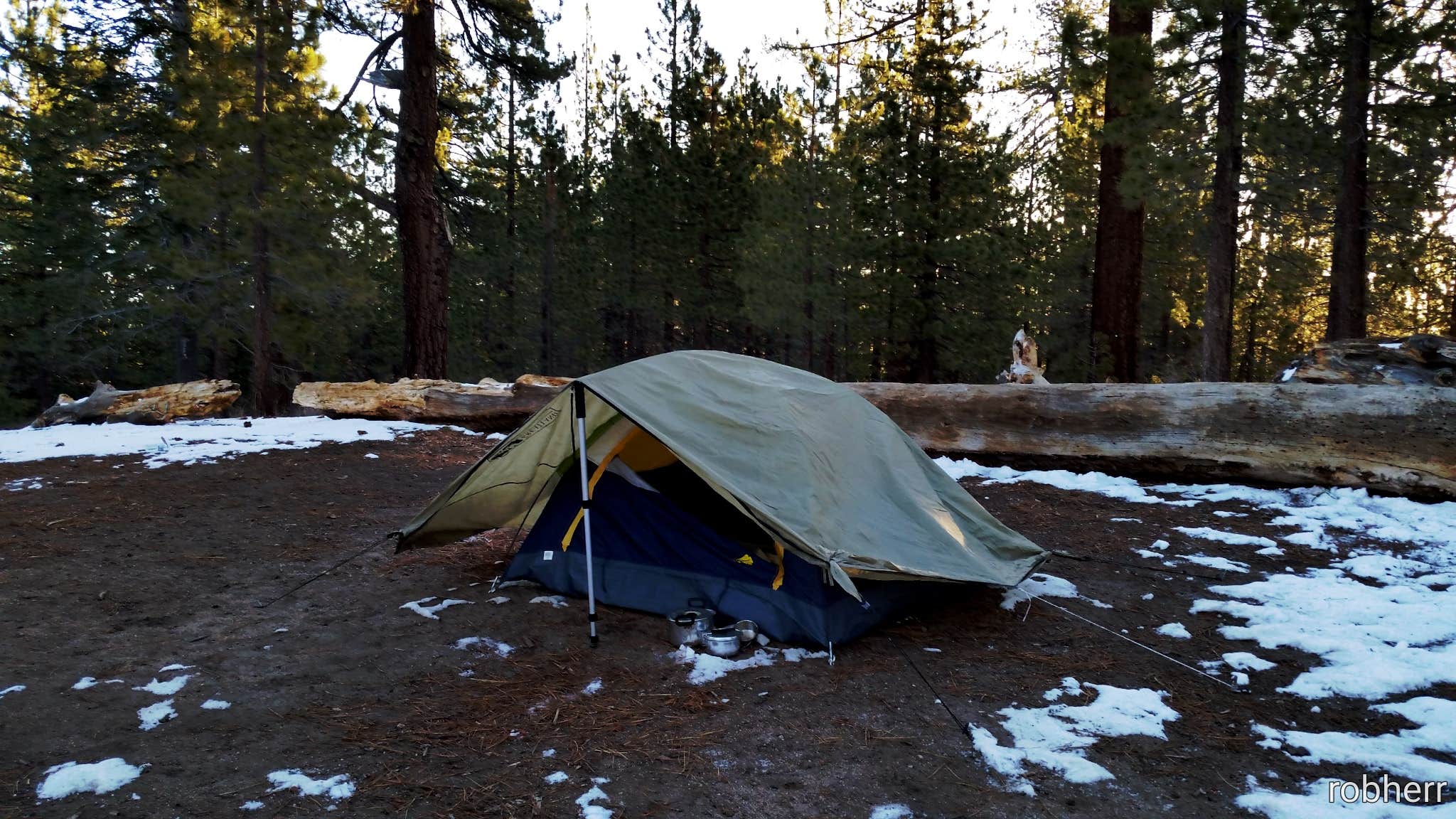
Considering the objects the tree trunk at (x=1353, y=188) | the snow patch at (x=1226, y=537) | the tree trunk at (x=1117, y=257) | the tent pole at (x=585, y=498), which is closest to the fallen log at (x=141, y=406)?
the tent pole at (x=585, y=498)

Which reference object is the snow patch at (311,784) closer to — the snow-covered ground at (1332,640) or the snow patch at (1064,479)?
the snow-covered ground at (1332,640)

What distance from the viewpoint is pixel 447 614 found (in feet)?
14.1

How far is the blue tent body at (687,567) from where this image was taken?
388 cm

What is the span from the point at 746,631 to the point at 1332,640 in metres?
2.76

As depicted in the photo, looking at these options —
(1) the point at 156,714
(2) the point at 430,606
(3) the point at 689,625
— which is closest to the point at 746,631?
(3) the point at 689,625

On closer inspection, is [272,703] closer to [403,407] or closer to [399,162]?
[403,407]

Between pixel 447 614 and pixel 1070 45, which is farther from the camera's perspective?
pixel 1070 45

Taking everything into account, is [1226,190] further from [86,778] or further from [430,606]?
[86,778]

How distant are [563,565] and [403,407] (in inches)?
306

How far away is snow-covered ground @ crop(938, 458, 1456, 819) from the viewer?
272cm

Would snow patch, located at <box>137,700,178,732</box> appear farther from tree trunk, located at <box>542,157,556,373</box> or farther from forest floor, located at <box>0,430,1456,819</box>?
tree trunk, located at <box>542,157,556,373</box>

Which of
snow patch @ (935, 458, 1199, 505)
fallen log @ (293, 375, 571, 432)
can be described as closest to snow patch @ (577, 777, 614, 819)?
snow patch @ (935, 458, 1199, 505)

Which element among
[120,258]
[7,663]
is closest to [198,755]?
[7,663]

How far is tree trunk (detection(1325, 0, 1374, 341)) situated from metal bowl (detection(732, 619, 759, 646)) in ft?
31.0
